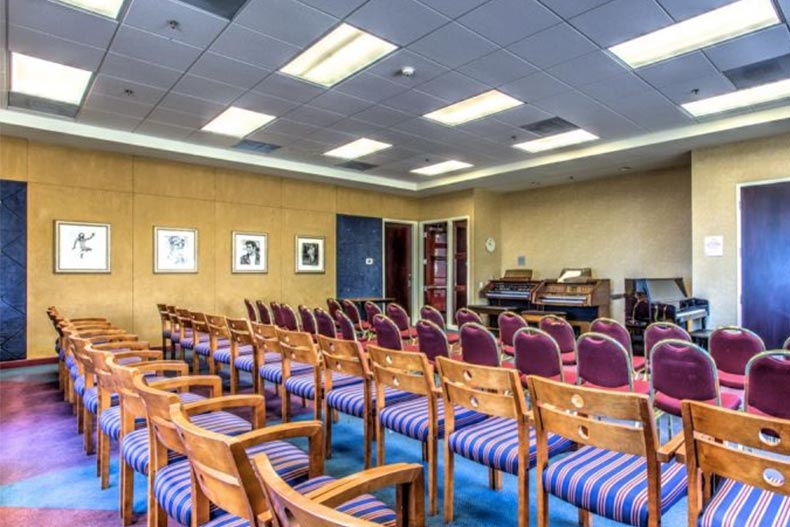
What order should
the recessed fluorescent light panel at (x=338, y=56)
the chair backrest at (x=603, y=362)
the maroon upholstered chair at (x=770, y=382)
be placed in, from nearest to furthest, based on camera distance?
the maroon upholstered chair at (x=770, y=382) → the chair backrest at (x=603, y=362) → the recessed fluorescent light panel at (x=338, y=56)

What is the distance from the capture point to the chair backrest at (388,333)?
12.8ft

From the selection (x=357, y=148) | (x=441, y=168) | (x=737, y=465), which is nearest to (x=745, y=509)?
(x=737, y=465)

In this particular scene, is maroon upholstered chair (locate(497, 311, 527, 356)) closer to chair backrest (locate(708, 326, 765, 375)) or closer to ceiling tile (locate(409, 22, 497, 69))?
chair backrest (locate(708, 326, 765, 375))

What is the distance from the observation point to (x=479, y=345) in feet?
11.0

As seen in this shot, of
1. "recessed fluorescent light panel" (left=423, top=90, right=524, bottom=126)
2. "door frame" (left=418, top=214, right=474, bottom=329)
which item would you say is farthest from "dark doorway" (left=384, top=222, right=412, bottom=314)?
"recessed fluorescent light panel" (left=423, top=90, right=524, bottom=126)

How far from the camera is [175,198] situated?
25.1 feet

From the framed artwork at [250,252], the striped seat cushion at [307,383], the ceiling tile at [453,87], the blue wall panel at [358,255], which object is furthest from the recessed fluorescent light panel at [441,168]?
the striped seat cushion at [307,383]

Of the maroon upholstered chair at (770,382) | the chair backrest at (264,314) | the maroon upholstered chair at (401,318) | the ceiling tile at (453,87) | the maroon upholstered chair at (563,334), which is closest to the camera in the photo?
the maroon upholstered chair at (770,382)

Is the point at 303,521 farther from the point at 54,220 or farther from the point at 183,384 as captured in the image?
the point at 54,220

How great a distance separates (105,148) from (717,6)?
7586 millimetres

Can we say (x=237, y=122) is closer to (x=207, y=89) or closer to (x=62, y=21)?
(x=207, y=89)

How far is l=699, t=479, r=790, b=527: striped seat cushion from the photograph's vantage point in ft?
4.66

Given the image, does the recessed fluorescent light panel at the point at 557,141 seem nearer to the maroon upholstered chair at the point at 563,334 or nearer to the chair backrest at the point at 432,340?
the maroon upholstered chair at the point at 563,334

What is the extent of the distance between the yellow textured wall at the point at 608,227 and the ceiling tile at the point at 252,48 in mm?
6829
